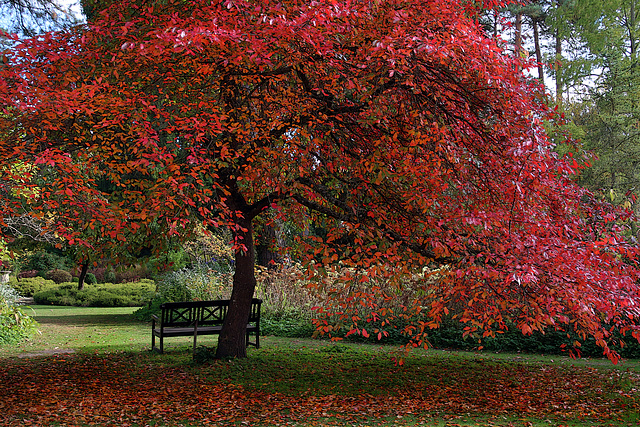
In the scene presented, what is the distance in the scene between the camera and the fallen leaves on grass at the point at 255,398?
205 inches

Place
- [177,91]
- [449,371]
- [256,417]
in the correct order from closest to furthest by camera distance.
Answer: [256,417] → [177,91] → [449,371]

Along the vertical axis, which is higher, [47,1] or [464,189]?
[47,1]

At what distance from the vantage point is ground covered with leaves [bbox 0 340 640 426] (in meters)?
5.22

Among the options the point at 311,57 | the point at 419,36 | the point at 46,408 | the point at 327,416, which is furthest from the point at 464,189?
the point at 46,408

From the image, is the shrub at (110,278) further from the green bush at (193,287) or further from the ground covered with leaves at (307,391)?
the ground covered with leaves at (307,391)

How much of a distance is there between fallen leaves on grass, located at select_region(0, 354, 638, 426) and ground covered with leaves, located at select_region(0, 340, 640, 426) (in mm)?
12

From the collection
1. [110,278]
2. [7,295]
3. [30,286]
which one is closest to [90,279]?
[110,278]

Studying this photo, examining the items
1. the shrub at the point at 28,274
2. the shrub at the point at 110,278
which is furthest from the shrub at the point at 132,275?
the shrub at the point at 28,274

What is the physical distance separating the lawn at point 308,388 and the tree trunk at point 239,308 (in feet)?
0.88

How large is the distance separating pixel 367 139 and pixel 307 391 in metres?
3.12

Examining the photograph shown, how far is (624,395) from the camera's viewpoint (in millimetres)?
6309

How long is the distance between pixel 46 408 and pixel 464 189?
4900mm

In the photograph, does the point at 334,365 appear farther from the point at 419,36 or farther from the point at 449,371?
the point at 419,36

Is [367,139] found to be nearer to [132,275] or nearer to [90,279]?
[132,275]
